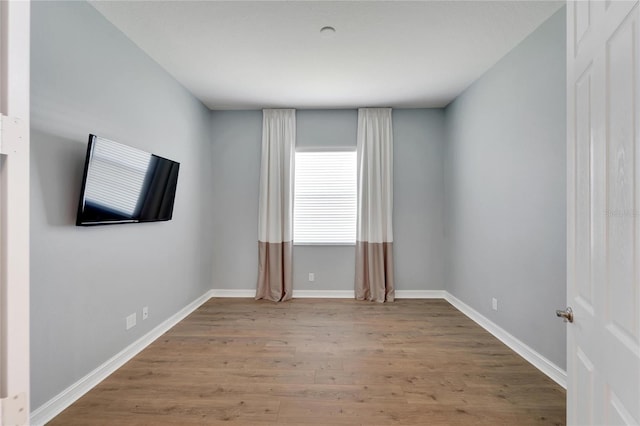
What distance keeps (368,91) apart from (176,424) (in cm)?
374

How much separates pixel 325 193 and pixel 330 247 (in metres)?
0.84

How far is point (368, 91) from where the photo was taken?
3533mm

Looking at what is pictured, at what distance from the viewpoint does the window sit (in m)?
4.24

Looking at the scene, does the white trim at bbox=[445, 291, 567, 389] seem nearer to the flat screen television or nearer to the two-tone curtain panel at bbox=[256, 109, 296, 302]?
the two-tone curtain panel at bbox=[256, 109, 296, 302]

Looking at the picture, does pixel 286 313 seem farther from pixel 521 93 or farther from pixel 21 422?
pixel 521 93

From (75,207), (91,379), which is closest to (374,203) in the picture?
(75,207)

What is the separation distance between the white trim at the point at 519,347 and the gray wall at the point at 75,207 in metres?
3.55

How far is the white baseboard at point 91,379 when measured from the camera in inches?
67.4

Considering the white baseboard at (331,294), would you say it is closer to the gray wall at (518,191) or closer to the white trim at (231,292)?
the white trim at (231,292)

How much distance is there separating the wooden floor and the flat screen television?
1281 mm

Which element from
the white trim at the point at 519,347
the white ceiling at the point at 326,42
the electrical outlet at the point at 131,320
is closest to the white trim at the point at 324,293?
the white trim at the point at 519,347
